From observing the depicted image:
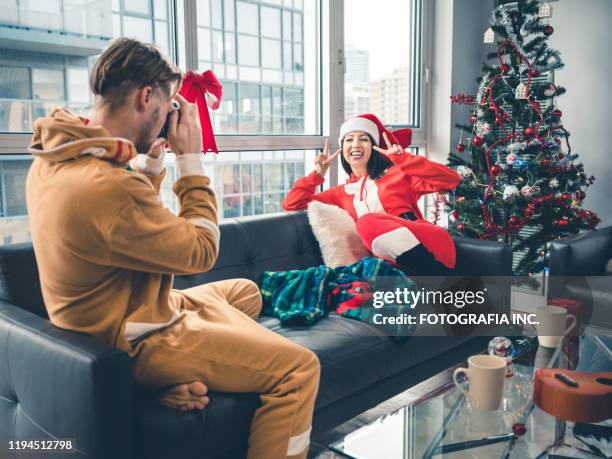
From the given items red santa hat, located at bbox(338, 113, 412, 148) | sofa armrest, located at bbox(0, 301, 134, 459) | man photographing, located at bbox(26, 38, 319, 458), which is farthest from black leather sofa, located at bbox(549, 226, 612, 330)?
sofa armrest, located at bbox(0, 301, 134, 459)

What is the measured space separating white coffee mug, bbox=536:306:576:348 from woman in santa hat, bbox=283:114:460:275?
65cm

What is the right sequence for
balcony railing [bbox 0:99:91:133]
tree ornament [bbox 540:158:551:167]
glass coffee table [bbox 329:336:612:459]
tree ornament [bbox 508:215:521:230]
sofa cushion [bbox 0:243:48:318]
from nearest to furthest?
glass coffee table [bbox 329:336:612:459] → sofa cushion [bbox 0:243:48:318] → balcony railing [bbox 0:99:91:133] → tree ornament [bbox 540:158:551:167] → tree ornament [bbox 508:215:521:230]

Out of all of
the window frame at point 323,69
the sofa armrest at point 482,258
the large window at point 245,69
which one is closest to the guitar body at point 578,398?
the sofa armrest at point 482,258

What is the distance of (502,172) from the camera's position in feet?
11.2

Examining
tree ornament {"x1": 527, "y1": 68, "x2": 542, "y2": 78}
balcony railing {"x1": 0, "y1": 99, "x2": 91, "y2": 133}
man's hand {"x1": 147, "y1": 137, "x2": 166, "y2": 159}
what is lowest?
man's hand {"x1": 147, "y1": 137, "x2": 166, "y2": 159}

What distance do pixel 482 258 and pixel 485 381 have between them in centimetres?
113

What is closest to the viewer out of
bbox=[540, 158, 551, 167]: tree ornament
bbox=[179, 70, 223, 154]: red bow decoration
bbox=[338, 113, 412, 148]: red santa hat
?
bbox=[179, 70, 223, 154]: red bow decoration

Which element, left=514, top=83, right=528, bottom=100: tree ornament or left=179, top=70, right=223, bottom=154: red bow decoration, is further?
left=514, top=83, right=528, bottom=100: tree ornament

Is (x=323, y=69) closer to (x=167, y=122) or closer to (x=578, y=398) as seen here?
(x=167, y=122)

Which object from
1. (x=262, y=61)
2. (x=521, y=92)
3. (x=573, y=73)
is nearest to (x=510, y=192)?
(x=521, y=92)

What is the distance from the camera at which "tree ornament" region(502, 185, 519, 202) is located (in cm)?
326

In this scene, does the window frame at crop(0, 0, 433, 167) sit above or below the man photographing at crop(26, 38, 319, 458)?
above

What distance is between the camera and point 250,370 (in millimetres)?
1418

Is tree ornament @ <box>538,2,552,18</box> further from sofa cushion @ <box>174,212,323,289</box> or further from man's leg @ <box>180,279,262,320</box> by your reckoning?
man's leg @ <box>180,279,262,320</box>
